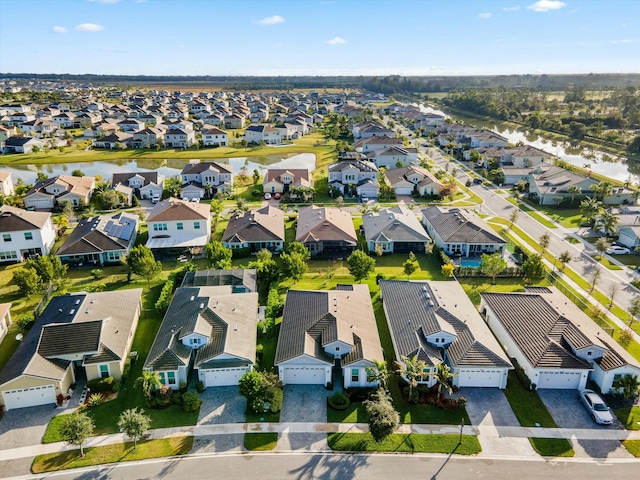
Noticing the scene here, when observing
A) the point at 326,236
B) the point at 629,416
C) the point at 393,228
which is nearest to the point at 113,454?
the point at 326,236

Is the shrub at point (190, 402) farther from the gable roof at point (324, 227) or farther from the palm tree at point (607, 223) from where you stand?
the palm tree at point (607, 223)

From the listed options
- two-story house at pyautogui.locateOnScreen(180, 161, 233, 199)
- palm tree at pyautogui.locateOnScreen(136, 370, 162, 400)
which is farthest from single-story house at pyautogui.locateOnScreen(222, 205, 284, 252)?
palm tree at pyautogui.locateOnScreen(136, 370, 162, 400)

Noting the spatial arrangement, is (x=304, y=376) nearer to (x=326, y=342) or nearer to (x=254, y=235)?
(x=326, y=342)

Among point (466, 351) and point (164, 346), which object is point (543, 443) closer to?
point (466, 351)

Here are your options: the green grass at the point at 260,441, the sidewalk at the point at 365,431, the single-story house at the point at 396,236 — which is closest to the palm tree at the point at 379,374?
the sidewalk at the point at 365,431

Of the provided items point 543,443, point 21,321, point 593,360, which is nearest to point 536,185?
point 593,360
